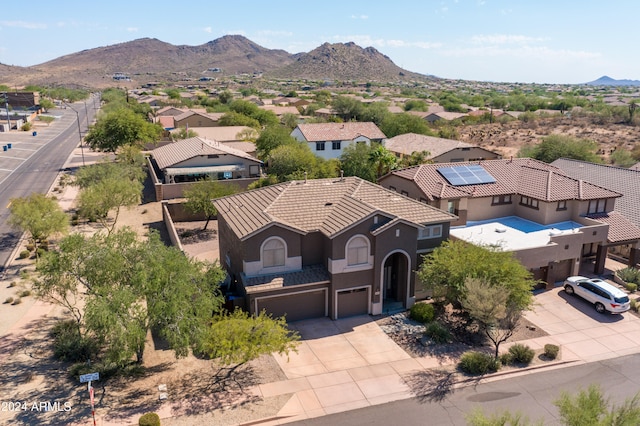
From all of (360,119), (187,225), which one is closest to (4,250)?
(187,225)

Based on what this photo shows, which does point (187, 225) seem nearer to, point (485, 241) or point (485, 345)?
point (485, 241)

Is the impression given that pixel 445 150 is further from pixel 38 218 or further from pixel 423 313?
pixel 38 218

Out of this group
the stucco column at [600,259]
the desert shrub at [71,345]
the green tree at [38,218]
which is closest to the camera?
the desert shrub at [71,345]

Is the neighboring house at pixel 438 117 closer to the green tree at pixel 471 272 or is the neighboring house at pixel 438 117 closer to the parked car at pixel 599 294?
the parked car at pixel 599 294

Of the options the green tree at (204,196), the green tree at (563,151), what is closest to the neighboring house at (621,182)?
the green tree at (563,151)

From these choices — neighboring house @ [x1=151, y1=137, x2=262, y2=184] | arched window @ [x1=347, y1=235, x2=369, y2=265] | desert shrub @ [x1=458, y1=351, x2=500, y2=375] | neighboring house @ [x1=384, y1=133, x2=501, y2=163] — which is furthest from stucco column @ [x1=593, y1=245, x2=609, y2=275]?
neighboring house @ [x1=151, y1=137, x2=262, y2=184]

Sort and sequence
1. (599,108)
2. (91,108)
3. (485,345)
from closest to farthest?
(485,345) → (599,108) → (91,108)

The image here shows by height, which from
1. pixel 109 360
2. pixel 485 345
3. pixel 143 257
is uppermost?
pixel 143 257
